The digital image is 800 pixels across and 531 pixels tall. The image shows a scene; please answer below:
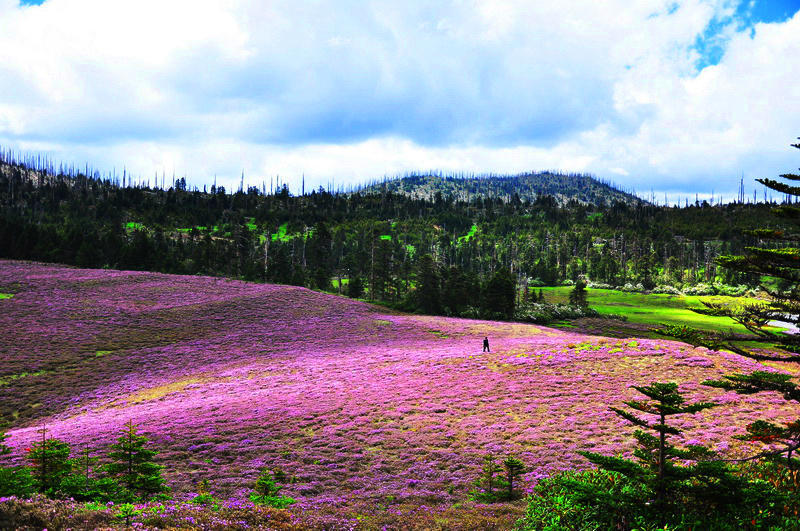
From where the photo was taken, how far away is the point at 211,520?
9.75 meters

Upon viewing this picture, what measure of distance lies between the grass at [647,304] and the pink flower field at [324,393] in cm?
4147

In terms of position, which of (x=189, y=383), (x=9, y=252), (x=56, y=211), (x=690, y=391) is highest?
(x=56, y=211)

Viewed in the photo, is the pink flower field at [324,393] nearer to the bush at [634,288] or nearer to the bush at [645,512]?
the bush at [645,512]

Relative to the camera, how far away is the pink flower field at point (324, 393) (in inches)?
632

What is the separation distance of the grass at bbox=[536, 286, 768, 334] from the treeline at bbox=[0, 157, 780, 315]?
37.7 feet

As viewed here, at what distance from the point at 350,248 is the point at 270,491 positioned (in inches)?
5368

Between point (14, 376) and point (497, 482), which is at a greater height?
point (497, 482)

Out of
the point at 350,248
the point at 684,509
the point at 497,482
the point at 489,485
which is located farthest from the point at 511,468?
the point at 350,248

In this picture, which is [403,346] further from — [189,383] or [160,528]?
[160,528]

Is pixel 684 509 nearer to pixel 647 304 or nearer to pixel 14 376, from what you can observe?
pixel 14 376

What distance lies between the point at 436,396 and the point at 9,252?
4154 inches

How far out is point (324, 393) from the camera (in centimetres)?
2667

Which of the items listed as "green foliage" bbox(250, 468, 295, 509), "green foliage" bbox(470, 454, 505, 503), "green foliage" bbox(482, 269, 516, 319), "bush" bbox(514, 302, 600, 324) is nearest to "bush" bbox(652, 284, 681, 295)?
"bush" bbox(514, 302, 600, 324)

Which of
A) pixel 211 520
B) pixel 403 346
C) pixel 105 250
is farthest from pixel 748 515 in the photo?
pixel 105 250
